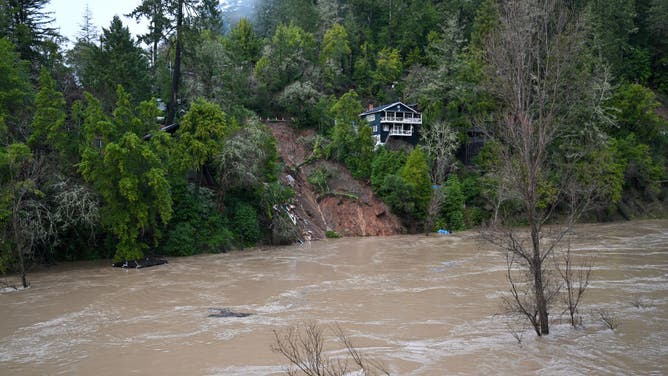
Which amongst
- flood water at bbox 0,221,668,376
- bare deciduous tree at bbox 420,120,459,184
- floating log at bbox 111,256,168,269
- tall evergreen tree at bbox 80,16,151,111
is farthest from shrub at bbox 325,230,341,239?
tall evergreen tree at bbox 80,16,151,111

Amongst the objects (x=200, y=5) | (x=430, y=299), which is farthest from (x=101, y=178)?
(x=430, y=299)

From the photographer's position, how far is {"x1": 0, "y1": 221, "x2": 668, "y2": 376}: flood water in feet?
34.8

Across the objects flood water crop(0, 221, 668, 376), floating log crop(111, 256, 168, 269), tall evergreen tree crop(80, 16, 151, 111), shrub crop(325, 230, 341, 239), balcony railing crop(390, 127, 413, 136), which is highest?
tall evergreen tree crop(80, 16, 151, 111)

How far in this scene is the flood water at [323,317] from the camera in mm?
10617

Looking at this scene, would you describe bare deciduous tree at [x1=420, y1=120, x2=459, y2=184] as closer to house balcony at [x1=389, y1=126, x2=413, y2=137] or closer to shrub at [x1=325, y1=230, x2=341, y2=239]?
house balcony at [x1=389, y1=126, x2=413, y2=137]

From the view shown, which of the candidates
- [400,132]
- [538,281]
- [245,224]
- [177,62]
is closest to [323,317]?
[538,281]

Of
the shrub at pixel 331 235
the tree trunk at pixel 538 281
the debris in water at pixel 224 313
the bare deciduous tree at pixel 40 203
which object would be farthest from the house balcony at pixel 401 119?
the tree trunk at pixel 538 281

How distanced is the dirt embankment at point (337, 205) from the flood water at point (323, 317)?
38.4ft

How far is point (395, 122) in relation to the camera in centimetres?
4838

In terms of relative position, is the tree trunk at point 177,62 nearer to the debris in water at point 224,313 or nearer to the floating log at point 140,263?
the floating log at point 140,263

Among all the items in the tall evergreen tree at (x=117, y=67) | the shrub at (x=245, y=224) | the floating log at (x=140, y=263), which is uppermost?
the tall evergreen tree at (x=117, y=67)

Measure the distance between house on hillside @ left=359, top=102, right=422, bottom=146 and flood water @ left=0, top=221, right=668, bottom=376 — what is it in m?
24.3

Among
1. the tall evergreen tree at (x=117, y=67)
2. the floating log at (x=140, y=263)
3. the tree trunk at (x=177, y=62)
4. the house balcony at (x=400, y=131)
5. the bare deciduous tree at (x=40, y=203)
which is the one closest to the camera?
the bare deciduous tree at (x=40, y=203)

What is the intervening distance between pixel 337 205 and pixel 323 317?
82.1ft
